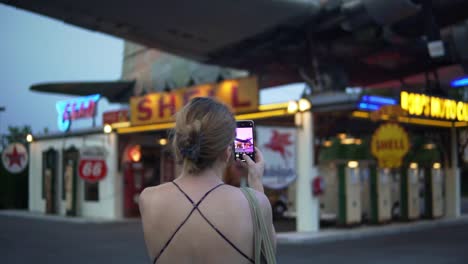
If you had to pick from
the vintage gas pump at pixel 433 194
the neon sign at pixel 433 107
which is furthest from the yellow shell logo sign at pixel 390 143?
the vintage gas pump at pixel 433 194

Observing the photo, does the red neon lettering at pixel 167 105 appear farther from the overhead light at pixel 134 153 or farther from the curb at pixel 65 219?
the curb at pixel 65 219

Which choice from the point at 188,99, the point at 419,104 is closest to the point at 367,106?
the point at 419,104

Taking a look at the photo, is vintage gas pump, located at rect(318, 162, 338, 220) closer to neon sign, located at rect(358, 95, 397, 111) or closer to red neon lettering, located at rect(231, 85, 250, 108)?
neon sign, located at rect(358, 95, 397, 111)

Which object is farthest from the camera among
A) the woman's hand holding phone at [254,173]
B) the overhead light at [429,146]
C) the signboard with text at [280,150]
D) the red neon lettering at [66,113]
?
the overhead light at [429,146]

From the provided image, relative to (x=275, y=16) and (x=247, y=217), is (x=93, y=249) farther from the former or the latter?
(x=247, y=217)

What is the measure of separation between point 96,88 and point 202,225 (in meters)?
38.2

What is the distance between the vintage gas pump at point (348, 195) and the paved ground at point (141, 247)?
1.47 meters

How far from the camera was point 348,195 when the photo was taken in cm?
1673

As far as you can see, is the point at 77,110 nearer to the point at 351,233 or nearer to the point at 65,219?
the point at 65,219

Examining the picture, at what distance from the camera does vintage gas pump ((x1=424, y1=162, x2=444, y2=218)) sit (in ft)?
64.7

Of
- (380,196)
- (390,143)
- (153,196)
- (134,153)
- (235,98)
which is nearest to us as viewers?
(153,196)

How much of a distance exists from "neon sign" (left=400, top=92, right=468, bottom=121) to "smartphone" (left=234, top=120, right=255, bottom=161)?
13.6 meters

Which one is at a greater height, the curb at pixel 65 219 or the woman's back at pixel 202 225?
the woman's back at pixel 202 225

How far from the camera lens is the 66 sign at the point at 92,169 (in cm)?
2061
